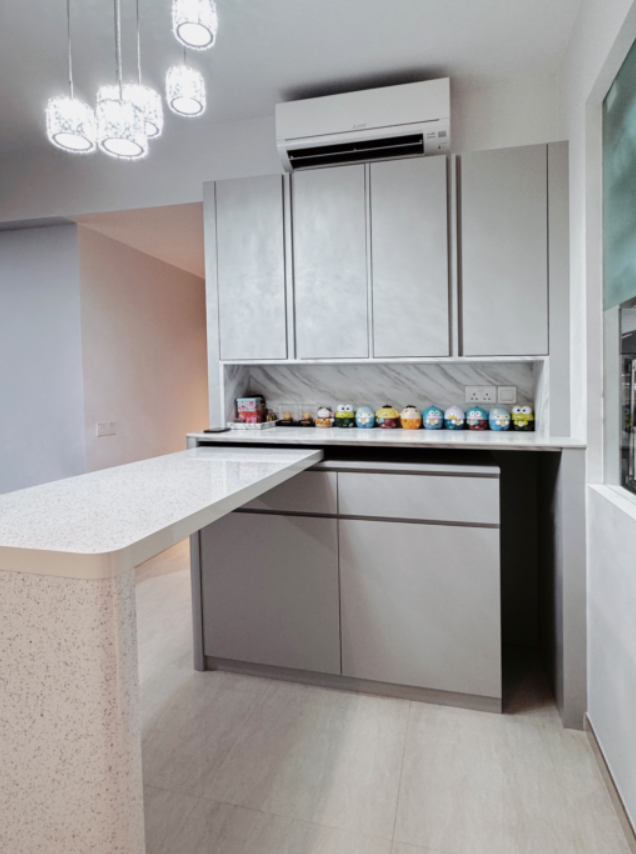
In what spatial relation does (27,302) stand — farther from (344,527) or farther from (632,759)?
(632,759)

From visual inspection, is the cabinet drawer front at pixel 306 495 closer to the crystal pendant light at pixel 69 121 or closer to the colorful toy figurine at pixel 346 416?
the colorful toy figurine at pixel 346 416

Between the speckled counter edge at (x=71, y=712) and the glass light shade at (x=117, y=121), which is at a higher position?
the glass light shade at (x=117, y=121)

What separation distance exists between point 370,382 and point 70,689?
6.92 ft

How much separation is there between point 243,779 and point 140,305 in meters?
3.28

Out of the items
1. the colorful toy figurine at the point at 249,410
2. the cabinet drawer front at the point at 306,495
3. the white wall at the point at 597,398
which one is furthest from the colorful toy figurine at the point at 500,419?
the colorful toy figurine at the point at 249,410

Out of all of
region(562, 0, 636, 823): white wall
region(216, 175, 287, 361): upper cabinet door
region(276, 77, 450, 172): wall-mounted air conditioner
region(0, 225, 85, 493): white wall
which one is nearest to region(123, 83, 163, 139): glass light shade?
region(216, 175, 287, 361): upper cabinet door

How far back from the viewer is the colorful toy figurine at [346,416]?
8.87ft

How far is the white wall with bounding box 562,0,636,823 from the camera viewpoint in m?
1.42

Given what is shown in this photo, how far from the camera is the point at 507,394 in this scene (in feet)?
8.42

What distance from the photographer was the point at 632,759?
136 cm

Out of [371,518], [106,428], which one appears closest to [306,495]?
[371,518]

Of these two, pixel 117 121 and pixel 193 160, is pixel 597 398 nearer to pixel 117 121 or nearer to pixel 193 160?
pixel 117 121

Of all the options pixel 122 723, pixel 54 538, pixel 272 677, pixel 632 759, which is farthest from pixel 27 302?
pixel 632 759

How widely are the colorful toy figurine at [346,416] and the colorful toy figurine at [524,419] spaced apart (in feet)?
2.58
